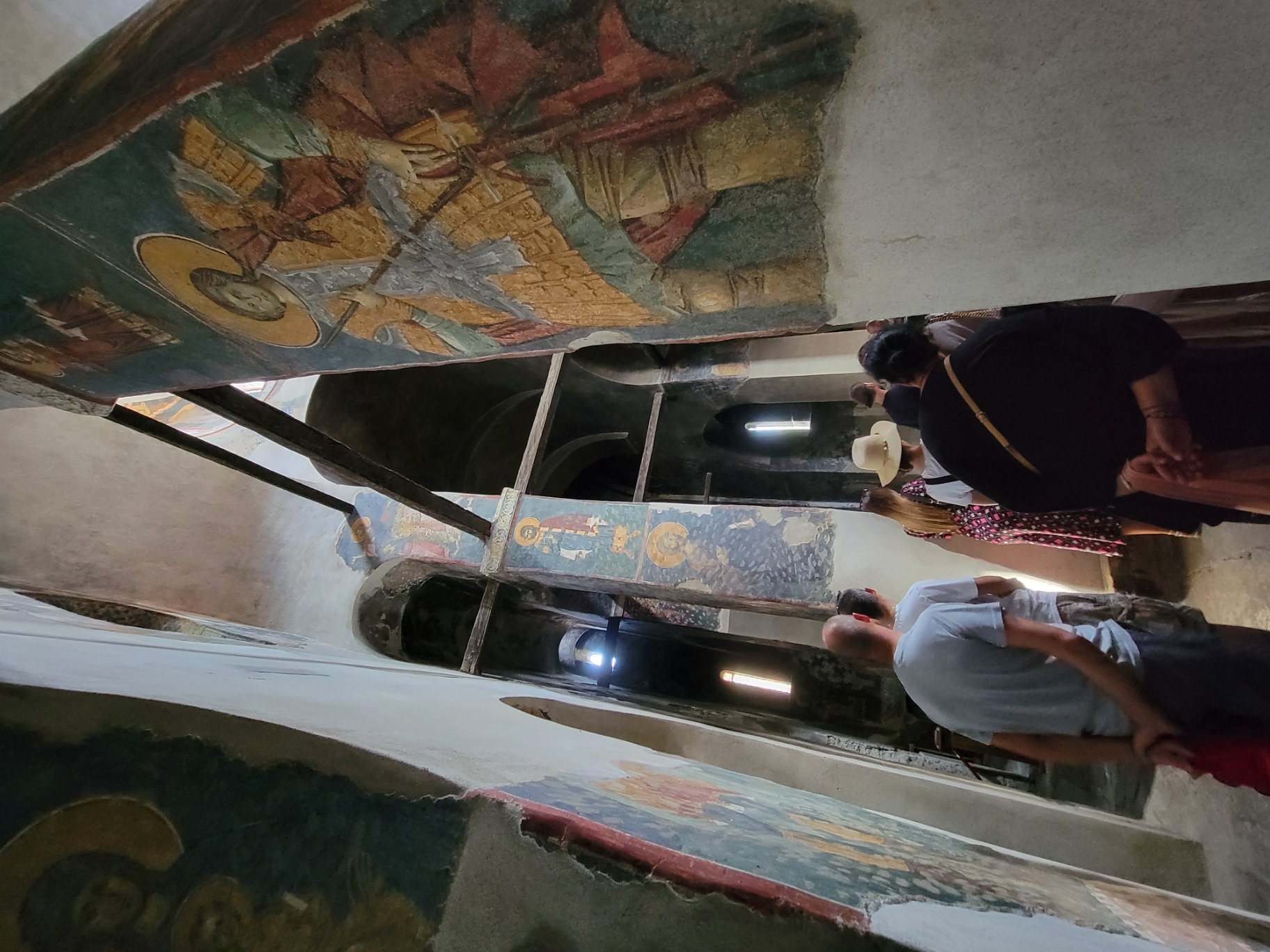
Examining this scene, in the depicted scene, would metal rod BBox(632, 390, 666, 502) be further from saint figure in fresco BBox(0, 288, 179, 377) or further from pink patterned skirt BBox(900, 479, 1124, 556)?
saint figure in fresco BBox(0, 288, 179, 377)

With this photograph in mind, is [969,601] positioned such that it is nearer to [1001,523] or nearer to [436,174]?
[1001,523]

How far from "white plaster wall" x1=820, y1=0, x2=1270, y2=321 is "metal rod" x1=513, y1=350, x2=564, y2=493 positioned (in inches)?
136

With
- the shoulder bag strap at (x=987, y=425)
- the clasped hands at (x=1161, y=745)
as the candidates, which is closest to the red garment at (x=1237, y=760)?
the clasped hands at (x=1161, y=745)

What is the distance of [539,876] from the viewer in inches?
36.6

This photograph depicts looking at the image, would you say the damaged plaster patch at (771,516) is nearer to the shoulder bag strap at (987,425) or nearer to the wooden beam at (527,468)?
the wooden beam at (527,468)

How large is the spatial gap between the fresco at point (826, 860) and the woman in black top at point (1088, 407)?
42.6 inches

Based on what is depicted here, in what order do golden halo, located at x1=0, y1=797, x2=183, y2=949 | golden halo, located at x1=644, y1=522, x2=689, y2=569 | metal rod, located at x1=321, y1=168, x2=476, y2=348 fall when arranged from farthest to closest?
golden halo, located at x1=644, y1=522, x2=689, y2=569 < metal rod, located at x1=321, y1=168, x2=476, y2=348 < golden halo, located at x1=0, y1=797, x2=183, y2=949

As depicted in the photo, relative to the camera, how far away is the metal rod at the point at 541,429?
457cm

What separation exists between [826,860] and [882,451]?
2379 mm

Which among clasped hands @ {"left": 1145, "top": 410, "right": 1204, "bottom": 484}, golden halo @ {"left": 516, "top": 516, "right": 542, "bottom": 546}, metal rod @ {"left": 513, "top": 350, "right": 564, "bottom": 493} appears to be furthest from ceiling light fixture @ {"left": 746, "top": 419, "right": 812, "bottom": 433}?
clasped hands @ {"left": 1145, "top": 410, "right": 1204, "bottom": 484}

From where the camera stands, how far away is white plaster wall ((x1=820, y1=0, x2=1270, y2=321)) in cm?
83

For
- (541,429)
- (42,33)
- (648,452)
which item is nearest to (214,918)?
(42,33)

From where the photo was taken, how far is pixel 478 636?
4.47 meters

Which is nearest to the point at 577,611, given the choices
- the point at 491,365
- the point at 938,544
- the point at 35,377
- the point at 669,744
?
the point at 491,365
